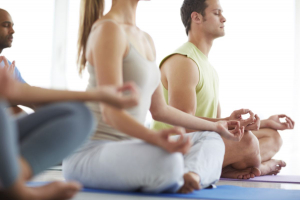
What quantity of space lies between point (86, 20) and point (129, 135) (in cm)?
53

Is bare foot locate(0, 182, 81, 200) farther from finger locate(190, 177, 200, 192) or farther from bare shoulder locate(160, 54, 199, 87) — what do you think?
bare shoulder locate(160, 54, 199, 87)

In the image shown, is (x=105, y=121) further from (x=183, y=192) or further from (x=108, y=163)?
(x=183, y=192)

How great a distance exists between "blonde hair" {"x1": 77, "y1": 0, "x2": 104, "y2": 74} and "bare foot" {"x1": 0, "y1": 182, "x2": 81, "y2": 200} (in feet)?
2.20

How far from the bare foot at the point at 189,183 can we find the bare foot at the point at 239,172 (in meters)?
1.03

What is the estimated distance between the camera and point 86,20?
5.12ft

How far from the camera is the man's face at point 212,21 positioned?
2785mm

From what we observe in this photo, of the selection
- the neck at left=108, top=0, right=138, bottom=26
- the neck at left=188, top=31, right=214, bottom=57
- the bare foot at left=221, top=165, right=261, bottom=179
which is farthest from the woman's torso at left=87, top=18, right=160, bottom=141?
the neck at left=188, top=31, right=214, bottom=57

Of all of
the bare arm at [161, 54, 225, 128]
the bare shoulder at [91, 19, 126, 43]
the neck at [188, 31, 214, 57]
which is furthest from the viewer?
the neck at [188, 31, 214, 57]

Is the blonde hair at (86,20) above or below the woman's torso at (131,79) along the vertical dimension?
above

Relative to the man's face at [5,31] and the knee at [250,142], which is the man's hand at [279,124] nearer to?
the knee at [250,142]

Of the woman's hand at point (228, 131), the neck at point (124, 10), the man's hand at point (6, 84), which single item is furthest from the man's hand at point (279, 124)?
the man's hand at point (6, 84)

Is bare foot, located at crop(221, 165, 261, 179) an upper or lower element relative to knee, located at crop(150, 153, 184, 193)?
lower

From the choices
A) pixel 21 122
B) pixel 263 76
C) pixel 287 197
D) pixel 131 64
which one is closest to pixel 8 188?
pixel 21 122

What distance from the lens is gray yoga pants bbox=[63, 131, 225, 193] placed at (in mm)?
1265
